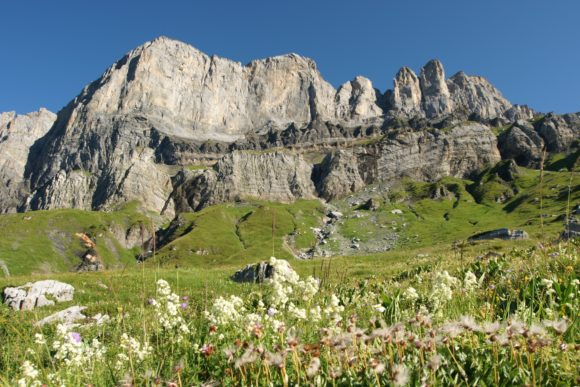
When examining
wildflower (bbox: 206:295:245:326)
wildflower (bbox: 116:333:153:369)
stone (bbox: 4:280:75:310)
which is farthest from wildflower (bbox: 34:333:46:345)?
stone (bbox: 4:280:75:310)

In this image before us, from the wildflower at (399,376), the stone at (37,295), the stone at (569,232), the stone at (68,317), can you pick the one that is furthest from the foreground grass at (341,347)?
the stone at (37,295)

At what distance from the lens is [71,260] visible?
16312 centimetres

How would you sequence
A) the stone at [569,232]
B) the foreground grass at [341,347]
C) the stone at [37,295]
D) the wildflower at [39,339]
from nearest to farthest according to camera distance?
the foreground grass at [341,347], the wildflower at [39,339], the stone at [569,232], the stone at [37,295]

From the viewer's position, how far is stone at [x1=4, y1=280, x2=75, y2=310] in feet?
72.9

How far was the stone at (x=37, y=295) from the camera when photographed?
72.9 feet

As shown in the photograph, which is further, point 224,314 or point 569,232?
point 569,232

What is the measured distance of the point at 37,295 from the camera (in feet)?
75.6

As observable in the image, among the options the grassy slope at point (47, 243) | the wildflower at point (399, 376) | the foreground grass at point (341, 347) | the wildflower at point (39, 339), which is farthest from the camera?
the grassy slope at point (47, 243)

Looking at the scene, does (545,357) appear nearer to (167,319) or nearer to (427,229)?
(167,319)

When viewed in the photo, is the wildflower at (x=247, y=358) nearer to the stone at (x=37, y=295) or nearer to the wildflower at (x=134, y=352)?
the wildflower at (x=134, y=352)

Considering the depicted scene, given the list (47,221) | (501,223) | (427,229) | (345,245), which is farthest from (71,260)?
(501,223)

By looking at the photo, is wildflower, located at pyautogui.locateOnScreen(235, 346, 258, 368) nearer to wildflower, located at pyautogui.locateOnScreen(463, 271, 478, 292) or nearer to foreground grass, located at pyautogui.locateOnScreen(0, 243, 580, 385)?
foreground grass, located at pyautogui.locateOnScreen(0, 243, 580, 385)

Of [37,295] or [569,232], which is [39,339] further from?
→ [37,295]

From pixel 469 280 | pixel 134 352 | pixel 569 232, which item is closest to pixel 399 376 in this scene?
pixel 134 352
